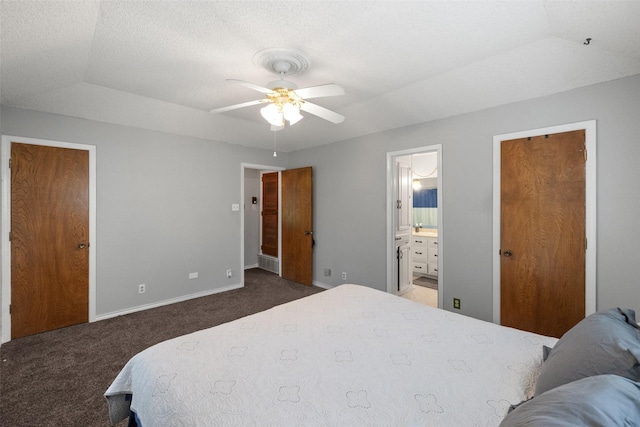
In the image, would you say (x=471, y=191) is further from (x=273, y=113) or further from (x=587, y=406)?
(x=587, y=406)

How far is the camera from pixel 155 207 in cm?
Result: 374

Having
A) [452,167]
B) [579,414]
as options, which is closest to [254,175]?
[452,167]

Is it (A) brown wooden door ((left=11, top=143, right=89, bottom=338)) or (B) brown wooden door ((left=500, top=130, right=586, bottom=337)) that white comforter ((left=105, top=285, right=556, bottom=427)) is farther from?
Answer: (A) brown wooden door ((left=11, top=143, right=89, bottom=338))

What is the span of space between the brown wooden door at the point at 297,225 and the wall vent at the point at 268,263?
44 cm

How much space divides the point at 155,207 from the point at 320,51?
2963mm

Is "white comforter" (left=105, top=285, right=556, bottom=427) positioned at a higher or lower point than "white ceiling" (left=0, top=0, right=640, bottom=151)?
lower

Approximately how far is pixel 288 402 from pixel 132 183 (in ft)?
11.6

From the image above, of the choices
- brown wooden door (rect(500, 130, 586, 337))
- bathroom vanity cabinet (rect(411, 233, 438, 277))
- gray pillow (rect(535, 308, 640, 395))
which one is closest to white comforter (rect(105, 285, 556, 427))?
gray pillow (rect(535, 308, 640, 395))

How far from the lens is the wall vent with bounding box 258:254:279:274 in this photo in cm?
559

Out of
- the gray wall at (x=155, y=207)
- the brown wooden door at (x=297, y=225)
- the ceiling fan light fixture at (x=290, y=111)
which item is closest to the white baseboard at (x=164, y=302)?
the gray wall at (x=155, y=207)

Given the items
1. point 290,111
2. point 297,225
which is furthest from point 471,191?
point 297,225

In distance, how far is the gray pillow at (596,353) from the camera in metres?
0.89

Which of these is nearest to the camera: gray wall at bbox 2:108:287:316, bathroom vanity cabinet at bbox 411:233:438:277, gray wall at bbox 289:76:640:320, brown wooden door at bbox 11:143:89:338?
gray wall at bbox 289:76:640:320

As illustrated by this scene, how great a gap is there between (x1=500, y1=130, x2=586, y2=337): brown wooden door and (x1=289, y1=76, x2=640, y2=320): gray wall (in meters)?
0.13
